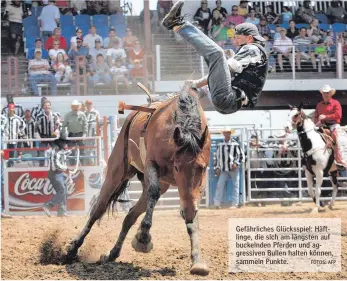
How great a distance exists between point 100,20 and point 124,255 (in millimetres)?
11998

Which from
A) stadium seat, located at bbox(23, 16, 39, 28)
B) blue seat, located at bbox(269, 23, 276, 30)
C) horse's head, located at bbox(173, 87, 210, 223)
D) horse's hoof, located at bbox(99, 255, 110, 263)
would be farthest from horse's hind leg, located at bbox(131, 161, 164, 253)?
blue seat, located at bbox(269, 23, 276, 30)

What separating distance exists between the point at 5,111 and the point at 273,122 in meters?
6.98

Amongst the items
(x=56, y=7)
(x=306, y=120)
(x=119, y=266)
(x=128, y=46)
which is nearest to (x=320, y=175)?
(x=306, y=120)

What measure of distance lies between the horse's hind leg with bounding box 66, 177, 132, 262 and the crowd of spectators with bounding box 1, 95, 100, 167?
5.81 meters

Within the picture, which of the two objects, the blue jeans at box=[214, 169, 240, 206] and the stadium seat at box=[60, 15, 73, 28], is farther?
the stadium seat at box=[60, 15, 73, 28]

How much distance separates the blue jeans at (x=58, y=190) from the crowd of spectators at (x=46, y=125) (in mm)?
711

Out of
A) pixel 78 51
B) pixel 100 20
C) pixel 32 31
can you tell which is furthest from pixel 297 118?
pixel 32 31

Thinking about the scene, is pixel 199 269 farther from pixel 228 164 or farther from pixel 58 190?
pixel 228 164

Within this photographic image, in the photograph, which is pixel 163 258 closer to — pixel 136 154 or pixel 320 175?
pixel 136 154

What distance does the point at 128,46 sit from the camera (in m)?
16.6

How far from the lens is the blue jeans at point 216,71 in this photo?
17.6 feet

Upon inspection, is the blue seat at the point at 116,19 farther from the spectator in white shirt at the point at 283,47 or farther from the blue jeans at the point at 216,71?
the blue jeans at the point at 216,71

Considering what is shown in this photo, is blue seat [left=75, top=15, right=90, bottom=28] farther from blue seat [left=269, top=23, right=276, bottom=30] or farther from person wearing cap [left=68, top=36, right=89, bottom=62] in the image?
blue seat [left=269, top=23, right=276, bottom=30]

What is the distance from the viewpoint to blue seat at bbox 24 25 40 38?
17.4 metres
